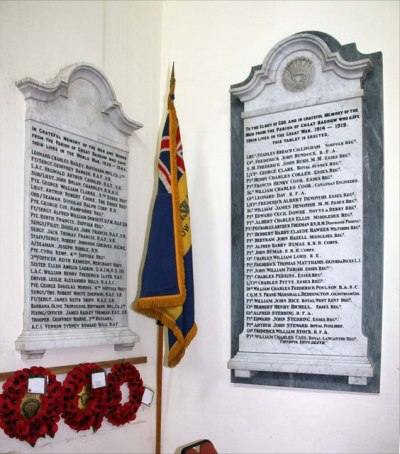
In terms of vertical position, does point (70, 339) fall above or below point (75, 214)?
below

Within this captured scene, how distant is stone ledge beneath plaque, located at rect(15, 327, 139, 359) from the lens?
8.30 ft

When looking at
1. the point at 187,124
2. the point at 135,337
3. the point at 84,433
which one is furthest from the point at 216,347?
the point at 187,124

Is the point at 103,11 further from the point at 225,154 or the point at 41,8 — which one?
the point at 225,154

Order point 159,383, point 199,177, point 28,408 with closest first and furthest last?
1. point 28,408
2. point 159,383
3. point 199,177

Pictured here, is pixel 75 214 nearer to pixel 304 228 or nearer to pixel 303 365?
pixel 304 228

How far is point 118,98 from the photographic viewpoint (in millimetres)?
3250

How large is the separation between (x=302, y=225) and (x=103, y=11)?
1660mm

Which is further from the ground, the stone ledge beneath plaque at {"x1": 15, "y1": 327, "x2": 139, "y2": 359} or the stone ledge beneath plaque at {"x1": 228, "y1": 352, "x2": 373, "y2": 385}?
the stone ledge beneath plaque at {"x1": 15, "y1": 327, "x2": 139, "y2": 359}

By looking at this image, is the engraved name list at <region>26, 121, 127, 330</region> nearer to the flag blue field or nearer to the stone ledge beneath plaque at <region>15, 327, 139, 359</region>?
the stone ledge beneath plaque at <region>15, 327, 139, 359</region>

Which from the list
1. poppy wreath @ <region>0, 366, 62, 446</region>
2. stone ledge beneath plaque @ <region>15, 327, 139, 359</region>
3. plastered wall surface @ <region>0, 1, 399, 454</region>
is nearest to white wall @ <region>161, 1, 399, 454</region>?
plastered wall surface @ <region>0, 1, 399, 454</region>

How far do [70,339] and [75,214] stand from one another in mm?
624

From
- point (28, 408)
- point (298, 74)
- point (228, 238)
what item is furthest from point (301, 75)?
point (28, 408)

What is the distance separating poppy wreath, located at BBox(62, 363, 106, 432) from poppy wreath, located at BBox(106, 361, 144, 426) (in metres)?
0.07

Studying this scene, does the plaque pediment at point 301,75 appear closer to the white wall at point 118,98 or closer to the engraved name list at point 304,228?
the engraved name list at point 304,228
